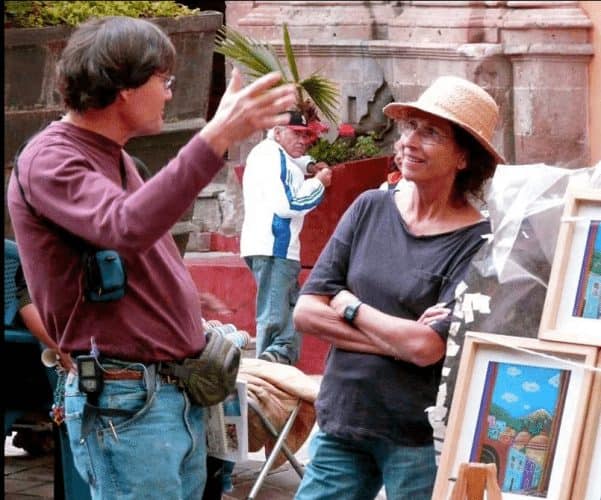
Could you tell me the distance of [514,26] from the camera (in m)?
11.0

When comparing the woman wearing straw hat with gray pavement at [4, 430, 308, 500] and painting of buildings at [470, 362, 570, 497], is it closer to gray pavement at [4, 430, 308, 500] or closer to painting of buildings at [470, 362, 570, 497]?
painting of buildings at [470, 362, 570, 497]

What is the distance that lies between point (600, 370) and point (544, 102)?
719 cm

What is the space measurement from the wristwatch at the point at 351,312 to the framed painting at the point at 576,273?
2.12 ft

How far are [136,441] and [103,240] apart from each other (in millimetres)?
570

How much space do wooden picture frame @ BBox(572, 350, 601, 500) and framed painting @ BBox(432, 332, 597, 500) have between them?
2cm

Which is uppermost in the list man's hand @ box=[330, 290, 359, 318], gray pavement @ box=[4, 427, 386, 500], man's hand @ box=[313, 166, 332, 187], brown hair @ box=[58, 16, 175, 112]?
brown hair @ box=[58, 16, 175, 112]

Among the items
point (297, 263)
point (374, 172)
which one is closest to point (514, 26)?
point (374, 172)

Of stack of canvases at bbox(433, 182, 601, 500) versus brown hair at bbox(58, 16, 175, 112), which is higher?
brown hair at bbox(58, 16, 175, 112)

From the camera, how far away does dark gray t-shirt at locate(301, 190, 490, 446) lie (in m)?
4.53

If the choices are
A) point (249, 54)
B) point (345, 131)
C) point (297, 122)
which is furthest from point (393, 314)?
point (345, 131)

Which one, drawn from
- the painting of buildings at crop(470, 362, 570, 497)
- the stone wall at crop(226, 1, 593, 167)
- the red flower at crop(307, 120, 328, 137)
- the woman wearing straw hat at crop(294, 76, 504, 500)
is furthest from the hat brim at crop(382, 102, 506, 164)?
the stone wall at crop(226, 1, 593, 167)

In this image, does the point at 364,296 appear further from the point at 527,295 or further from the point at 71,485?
the point at 71,485

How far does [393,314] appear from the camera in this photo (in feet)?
15.0

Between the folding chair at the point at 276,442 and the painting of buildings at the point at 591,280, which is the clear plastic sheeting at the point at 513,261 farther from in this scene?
the folding chair at the point at 276,442
